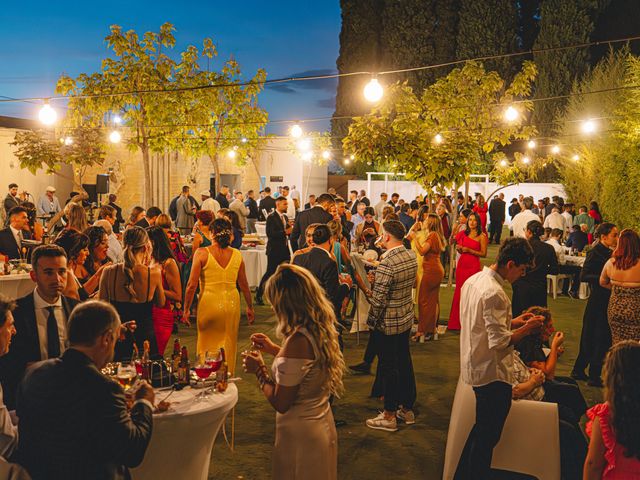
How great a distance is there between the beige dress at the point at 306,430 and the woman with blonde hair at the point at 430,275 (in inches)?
214

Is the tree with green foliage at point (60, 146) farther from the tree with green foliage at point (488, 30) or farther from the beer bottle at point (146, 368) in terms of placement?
the tree with green foliage at point (488, 30)

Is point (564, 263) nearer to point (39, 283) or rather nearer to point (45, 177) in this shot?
point (39, 283)

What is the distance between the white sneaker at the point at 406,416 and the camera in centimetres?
578

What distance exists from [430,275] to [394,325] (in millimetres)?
2957

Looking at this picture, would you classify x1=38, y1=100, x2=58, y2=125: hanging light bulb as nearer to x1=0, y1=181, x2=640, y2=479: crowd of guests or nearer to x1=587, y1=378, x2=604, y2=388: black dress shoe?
x1=0, y1=181, x2=640, y2=479: crowd of guests

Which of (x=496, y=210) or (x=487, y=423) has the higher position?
(x=496, y=210)

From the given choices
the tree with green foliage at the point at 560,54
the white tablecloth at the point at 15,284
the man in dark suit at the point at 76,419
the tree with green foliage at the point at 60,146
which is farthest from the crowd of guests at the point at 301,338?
the tree with green foliage at the point at 560,54

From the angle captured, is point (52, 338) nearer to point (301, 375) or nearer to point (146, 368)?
point (146, 368)

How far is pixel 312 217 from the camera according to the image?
9.16 meters

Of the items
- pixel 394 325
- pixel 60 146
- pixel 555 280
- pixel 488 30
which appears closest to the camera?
pixel 394 325

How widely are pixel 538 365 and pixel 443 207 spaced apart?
8.02m

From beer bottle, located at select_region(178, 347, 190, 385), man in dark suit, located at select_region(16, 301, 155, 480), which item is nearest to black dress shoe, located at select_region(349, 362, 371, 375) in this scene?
beer bottle, located at select_region(178, 347, 190, 385)

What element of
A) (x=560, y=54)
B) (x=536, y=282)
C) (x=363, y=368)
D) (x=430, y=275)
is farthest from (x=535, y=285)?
(x=560, y=54)

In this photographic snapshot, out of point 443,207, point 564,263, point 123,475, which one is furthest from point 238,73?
point 123,475
